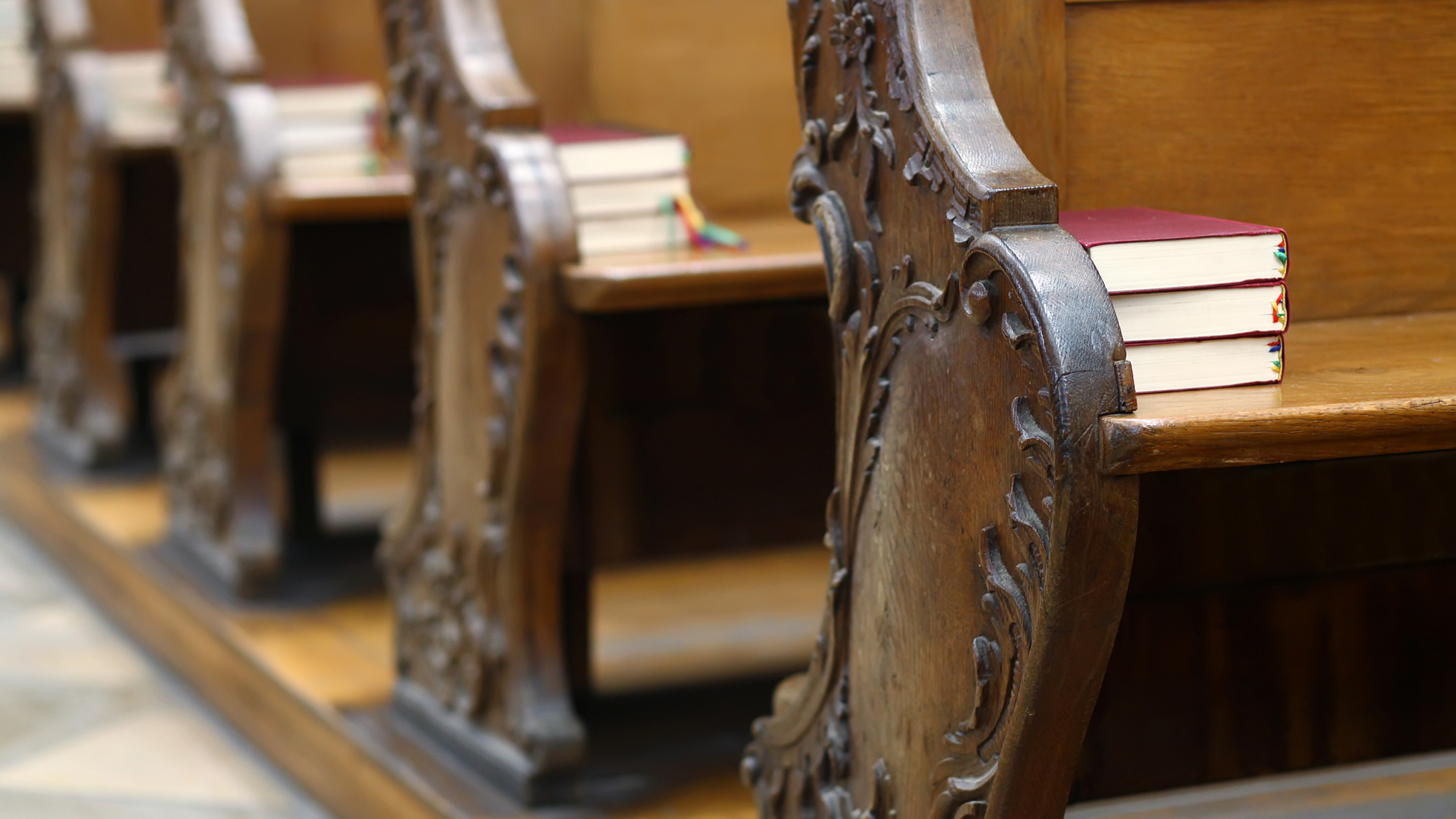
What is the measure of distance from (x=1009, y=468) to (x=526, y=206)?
97cm

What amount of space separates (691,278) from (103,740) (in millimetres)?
1610

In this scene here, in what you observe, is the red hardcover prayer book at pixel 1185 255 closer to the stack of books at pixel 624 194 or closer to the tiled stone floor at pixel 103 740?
the stack of books at pixel 624 194

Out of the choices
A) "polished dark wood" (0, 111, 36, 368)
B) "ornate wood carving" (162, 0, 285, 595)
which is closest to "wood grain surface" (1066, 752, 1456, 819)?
"ornate wood carving" (162, 0, 285, 595)

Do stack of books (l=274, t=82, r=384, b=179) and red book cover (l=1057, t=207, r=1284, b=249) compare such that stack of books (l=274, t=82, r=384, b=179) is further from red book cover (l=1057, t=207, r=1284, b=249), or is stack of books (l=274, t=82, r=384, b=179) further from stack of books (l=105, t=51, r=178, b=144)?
red book cover (l=1057, t=207, r=1284, b=249)

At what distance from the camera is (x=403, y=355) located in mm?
3545

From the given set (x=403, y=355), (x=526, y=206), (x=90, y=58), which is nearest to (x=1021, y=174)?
(x=526, y=206)

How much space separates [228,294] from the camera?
3.31 meters

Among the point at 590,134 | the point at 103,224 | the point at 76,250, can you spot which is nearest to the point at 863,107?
the point at 590,134

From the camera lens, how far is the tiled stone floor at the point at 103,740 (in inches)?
113

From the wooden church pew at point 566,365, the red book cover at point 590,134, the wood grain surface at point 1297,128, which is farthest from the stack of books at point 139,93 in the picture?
the wood grain surface at point 1297,128

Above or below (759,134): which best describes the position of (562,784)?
below

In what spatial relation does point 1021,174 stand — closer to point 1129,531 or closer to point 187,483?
point 1129,531

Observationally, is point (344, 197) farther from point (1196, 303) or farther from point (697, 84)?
point (1196, 303)

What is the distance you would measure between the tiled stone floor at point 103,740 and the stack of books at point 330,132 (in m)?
0.99
